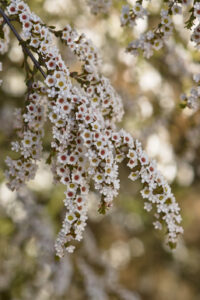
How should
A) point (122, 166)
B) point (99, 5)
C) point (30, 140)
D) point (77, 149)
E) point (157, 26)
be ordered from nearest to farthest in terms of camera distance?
1. point (77, 149)
2. point (30, 140)
3. point (157, 26)
4. point (99, 5)
5. point (122, 166)

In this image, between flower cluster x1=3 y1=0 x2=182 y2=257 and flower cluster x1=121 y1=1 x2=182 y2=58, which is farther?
flower cluster x1=121 y1=1 x2=182 y2=58

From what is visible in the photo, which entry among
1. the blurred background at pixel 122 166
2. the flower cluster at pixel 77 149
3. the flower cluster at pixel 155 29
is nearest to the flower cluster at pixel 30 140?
the flower cluster at pixel 77 149

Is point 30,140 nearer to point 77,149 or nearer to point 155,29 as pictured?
point 77,149

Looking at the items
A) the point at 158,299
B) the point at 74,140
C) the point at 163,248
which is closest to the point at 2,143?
the point at 74,140

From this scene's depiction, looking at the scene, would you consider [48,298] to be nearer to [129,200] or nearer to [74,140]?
[129,200]

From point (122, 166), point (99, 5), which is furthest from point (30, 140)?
point (122, 166)

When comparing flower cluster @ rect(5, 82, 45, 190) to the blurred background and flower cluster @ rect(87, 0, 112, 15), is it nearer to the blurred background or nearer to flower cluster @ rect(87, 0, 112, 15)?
flower cluster @ rect(87, 0, 112, 15)

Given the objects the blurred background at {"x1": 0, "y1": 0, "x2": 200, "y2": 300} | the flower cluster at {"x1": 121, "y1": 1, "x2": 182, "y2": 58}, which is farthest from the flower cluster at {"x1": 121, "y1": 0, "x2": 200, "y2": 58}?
the blurred background at {"x1": 0, "y1": 0, "x2": 200, "y2": 300}

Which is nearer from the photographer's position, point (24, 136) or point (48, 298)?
point (24, 136)
